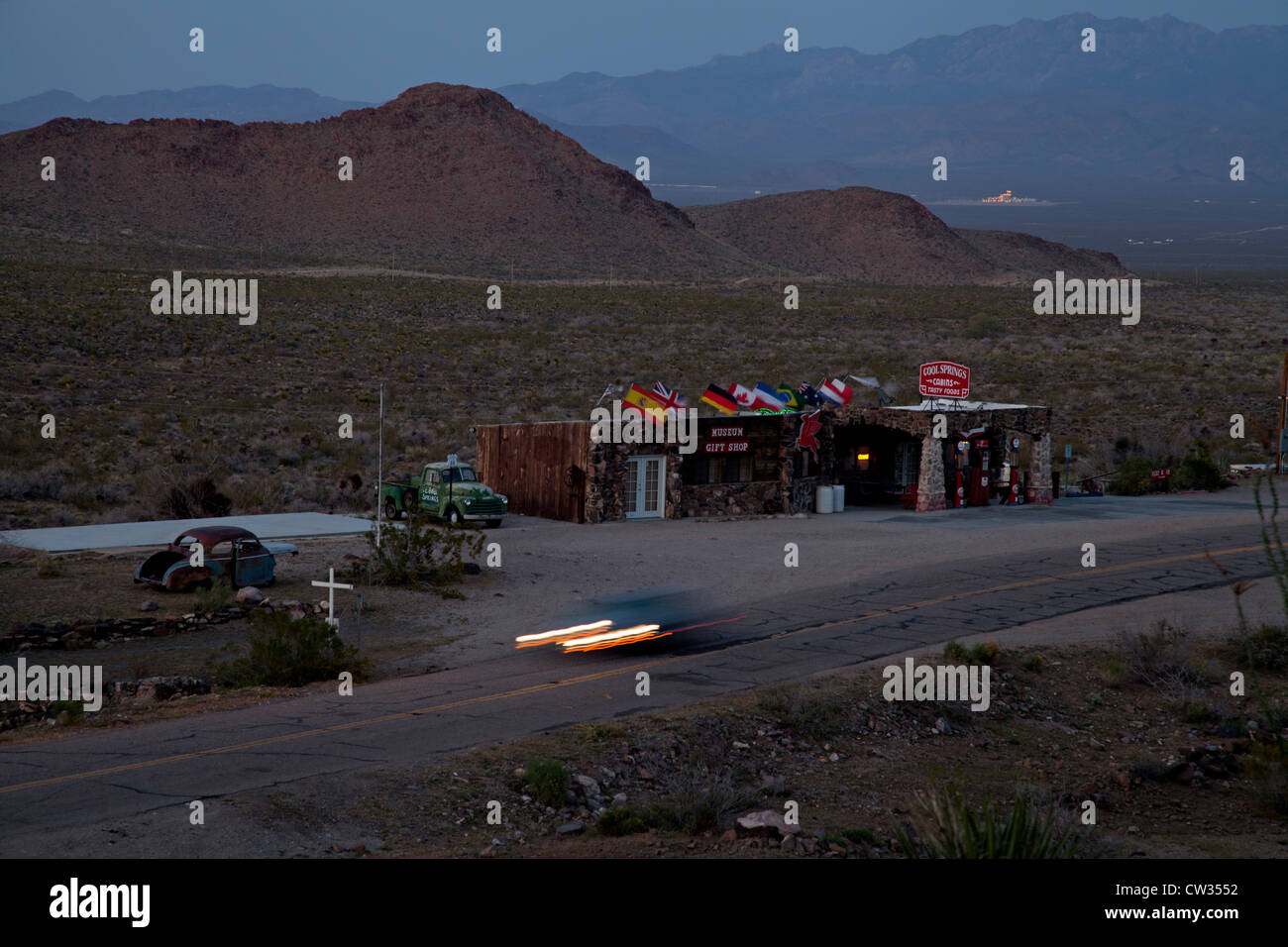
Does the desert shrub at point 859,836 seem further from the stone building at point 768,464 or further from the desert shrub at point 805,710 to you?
the stone building at point 768,464

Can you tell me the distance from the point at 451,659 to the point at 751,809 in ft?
22.7

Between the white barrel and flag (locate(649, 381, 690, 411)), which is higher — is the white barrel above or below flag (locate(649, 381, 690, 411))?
below

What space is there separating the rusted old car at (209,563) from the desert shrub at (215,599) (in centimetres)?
59

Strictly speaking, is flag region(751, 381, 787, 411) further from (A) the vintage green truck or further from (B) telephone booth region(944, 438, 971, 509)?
(A) the vintage green truck

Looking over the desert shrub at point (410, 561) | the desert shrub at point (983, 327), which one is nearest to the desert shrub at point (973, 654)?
the desert shrub at point (410, 561)

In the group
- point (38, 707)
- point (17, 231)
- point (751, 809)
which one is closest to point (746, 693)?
point (751, 809)

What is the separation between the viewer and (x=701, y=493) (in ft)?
110

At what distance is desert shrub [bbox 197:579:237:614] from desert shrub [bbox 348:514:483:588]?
9.23 ft

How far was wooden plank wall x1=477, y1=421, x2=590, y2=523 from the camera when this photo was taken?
3183 cm

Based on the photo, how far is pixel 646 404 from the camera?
3228 centimetres

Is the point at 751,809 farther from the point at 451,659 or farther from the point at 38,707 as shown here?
the point at 38,707

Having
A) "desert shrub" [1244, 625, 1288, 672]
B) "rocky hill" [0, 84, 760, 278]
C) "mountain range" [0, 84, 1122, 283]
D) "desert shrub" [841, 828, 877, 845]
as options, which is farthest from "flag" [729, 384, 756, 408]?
"rocky hill" [0, 84, 760, 278]
